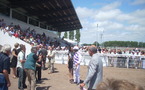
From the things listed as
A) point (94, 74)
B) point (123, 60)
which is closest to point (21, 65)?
point (94, 74)

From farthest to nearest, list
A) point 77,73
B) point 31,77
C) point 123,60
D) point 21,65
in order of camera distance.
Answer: point 123,60
point 77,73
point 21,65
point 31,77

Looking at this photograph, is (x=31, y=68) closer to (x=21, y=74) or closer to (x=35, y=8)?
(x=21, y=74)

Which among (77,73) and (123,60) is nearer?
(77,73)

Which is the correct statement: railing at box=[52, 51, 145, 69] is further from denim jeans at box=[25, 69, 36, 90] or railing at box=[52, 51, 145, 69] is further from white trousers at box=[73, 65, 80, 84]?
denim jeans at box=[25, 69, 36, 90]

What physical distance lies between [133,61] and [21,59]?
1207 centimetres

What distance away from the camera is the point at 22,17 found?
87.1 ft

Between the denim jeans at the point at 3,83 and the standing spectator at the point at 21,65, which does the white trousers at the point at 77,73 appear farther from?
the denim jeans at the point at 3,83

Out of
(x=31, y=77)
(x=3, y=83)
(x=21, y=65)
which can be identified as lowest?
(x=31, y=77)

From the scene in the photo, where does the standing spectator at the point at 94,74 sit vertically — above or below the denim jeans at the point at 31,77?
above

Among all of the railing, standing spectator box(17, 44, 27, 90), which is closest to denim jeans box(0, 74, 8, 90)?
standing spectator box(17, 44, 27, 90)

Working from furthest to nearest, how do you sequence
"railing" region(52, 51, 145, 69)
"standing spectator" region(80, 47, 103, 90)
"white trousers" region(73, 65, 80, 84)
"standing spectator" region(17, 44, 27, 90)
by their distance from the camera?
"railing" region(52, 51, 145, 69) → "white trousers" region(73, 65, 80, 84) → "standing spectator" region(17, 44, 27, 90) → "standing spectator" region(80, 47, 103, 90)

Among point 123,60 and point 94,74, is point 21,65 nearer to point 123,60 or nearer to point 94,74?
point 94,74

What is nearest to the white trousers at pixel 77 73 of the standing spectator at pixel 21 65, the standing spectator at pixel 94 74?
the standing spectator at pixel 21 65

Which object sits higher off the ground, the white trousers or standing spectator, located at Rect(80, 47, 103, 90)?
standing spectator, located at Rect(80, 47, 103, 90)
